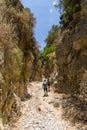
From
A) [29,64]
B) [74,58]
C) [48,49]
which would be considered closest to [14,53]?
[74,58]

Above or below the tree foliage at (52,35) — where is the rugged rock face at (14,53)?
below

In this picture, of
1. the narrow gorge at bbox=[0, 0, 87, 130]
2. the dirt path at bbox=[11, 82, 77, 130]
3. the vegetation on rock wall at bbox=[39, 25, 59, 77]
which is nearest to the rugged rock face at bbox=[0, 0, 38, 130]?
the narrow gorge at bbox=[0, 0, 87, 130]

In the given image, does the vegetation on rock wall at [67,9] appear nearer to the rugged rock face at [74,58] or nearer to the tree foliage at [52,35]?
the rugged rock face at [74,58]

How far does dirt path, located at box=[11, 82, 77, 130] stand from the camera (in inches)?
769

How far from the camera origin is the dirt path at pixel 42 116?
64.1 ft

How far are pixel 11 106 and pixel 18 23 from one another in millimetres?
10884

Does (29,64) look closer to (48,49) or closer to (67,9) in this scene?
(67,9)

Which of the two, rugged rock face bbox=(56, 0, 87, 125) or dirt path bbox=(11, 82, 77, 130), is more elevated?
rugged rock face bbox=(56, 0, 87, 125)

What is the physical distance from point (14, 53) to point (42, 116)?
15.8ft

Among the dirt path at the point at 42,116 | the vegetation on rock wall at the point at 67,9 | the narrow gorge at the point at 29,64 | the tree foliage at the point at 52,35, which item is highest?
the tree foliage at the point at 52,35

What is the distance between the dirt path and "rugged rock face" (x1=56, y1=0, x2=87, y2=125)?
2150 millimetres

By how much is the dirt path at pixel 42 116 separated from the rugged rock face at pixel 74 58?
2150 millimetres

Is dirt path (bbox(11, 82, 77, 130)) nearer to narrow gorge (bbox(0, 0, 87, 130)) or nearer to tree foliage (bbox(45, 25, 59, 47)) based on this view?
narrow gorge (bbox(0, 0, 87, 130))

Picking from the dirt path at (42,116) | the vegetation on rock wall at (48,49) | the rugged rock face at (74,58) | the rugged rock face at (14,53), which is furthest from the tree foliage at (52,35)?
the dirt path at (42,116)
